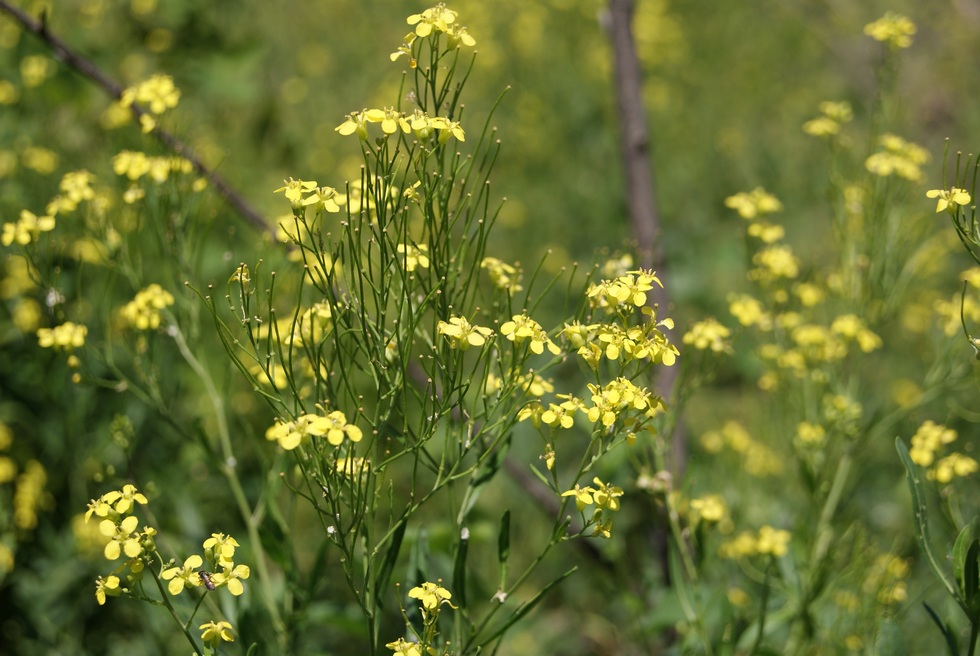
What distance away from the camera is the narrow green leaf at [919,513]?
4.53 ft

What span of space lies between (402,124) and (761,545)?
4.13 feet

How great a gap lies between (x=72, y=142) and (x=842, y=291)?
9.52 feet

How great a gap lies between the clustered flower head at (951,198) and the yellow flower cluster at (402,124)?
2.53 feet

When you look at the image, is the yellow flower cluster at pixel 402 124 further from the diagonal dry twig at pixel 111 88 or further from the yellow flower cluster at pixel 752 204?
the yellow flower cluster at pixel 752 204

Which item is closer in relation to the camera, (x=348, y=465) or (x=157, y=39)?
(x=348, y=465)

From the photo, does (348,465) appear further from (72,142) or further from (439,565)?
Answer: (72,142)

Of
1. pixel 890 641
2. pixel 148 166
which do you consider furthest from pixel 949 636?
pixel 148 166

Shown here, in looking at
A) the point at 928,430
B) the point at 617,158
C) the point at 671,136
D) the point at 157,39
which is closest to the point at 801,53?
the point at 671,136

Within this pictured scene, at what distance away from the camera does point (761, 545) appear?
1.95 m

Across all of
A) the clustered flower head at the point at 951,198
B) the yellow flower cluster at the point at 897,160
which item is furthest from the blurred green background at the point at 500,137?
the clustered flower head at the point at 951,198

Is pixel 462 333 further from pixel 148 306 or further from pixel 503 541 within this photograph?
pixel 148 306

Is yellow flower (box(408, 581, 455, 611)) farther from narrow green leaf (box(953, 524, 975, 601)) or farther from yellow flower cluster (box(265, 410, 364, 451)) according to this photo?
narrow green leaf (box(953, 524, 975, 601))

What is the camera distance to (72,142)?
3465 mm

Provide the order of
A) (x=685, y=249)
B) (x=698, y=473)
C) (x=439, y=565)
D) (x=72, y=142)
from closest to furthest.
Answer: (x=439, y=565)
(x=698, y=473)
(x=72, y=142)
(x=685, y=249)
